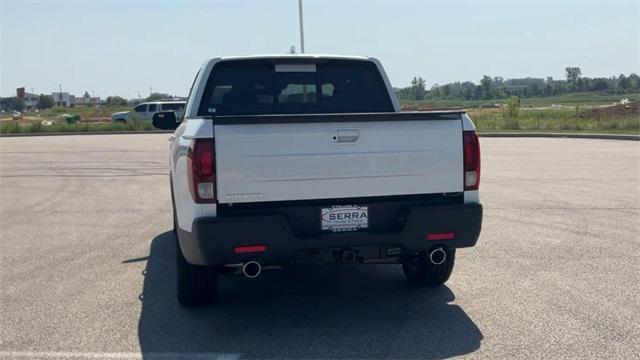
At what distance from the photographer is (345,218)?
15.3ft

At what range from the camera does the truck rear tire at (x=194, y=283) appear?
5133 mm

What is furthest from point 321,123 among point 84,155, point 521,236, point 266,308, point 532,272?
point 84,155

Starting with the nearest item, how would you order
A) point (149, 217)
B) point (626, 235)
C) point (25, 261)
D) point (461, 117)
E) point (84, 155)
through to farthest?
point (461, 117), point (25, 261), point (626, 235), point (149, 217), point (84, 155)

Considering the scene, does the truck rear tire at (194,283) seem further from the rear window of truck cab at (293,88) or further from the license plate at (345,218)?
the rear window of truck cab at (293,88)

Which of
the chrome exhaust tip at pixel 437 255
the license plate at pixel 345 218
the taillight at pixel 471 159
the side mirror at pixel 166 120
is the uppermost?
the side mirror at pixel 166 120

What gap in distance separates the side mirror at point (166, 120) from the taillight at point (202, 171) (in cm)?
327

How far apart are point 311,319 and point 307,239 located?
792mm

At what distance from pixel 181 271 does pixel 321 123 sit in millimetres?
1659

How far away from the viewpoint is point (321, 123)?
455cm

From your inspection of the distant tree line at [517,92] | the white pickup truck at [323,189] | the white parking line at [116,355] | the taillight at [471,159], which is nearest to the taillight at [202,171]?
the white pickup truck at [323,189]

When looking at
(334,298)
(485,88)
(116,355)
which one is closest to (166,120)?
(334,298)

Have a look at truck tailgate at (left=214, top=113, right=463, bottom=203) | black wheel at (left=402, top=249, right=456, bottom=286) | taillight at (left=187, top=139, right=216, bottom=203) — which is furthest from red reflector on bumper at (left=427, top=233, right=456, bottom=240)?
taillight at (left=187, top=139, right=216, bottom=203)

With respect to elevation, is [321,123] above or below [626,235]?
above

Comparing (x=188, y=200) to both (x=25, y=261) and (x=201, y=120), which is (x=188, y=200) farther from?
(x=25, y=261)
